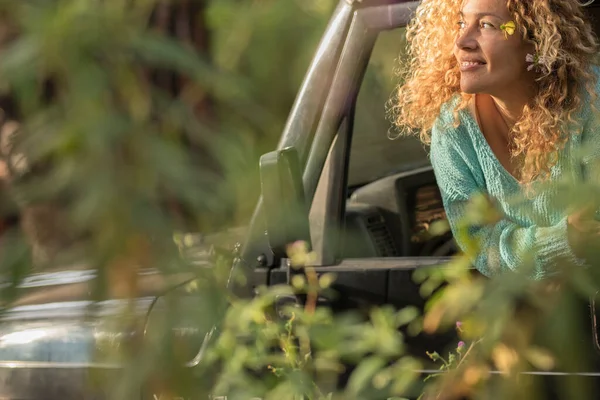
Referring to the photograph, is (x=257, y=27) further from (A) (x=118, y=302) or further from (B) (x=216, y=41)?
(A) (x=118, y=302)

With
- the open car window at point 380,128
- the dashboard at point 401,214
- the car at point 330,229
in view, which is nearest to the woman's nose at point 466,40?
the car at point 330,229

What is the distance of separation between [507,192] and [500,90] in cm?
22

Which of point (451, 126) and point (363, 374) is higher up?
point (451, 126)

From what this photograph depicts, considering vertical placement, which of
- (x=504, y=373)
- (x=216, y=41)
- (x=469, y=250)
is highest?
(x=216, y=41)

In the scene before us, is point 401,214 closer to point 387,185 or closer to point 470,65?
point 387,185

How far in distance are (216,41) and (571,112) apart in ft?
3.99

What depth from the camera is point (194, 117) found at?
109 centimetres

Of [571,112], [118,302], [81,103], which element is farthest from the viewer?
[571,112]

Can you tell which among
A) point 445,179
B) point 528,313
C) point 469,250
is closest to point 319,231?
point 445,179

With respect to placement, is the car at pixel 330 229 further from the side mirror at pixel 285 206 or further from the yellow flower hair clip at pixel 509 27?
the yellow flower hair clip at pixel 509 27

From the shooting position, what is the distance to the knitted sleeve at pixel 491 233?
46.8 inches

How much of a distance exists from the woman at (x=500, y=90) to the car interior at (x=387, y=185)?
468 millimetres

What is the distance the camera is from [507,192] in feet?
6.95

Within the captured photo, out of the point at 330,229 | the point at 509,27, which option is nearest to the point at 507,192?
the point at 509,27
